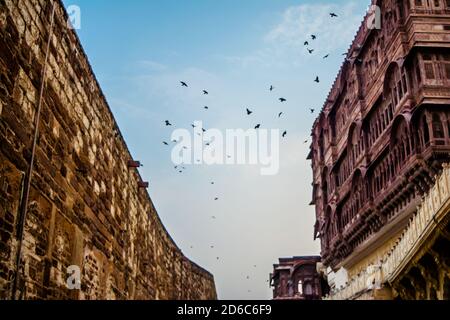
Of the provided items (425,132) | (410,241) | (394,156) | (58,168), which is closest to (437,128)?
(425,132)

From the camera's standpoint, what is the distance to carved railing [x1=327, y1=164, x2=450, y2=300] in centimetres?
1159

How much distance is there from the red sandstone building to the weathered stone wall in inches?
288

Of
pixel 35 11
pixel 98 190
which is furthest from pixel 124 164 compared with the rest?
pixel 35 11

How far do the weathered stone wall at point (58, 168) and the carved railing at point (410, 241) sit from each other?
23.9ft

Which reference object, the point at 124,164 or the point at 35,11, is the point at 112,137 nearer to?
the point at 124,164

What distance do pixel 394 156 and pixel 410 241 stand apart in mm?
8531

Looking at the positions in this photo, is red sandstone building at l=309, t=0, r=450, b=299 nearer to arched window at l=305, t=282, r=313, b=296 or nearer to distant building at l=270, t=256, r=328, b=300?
distant building at l=270, t=256, r=328, b=300

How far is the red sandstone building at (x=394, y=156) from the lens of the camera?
14.0 m

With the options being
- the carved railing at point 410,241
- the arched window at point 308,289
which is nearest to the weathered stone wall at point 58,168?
the carved railing at point 410,241

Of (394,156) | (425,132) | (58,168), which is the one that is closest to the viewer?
(58,168)

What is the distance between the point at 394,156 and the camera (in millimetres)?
22172

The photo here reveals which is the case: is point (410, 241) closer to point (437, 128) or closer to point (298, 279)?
point (437, 128)

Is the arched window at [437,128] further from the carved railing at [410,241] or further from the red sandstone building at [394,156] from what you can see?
the carved railing at [410,241]
